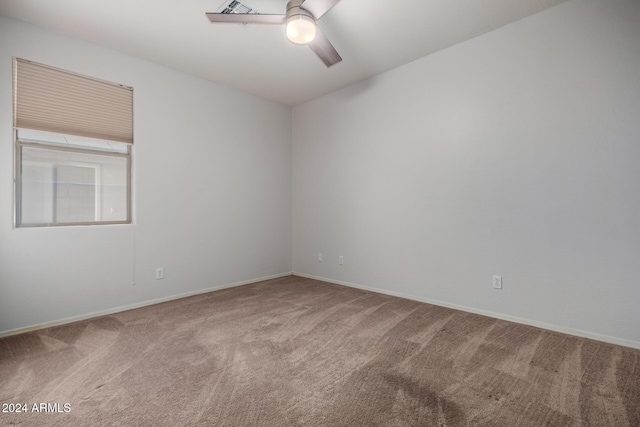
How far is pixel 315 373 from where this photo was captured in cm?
195

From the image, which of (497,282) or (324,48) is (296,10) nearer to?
(324,48)

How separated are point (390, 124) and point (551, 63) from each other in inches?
64.6

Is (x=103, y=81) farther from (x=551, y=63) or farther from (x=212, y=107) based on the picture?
(x=551, y=63)

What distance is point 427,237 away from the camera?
11.2ft

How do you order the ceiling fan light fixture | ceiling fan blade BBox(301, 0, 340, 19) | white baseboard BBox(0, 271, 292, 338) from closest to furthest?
ceiling fan blade BBox(301, 0, 340, 19)
the ceiling fan light fixture
white baseboard BBox(0, 271, 292, 338)

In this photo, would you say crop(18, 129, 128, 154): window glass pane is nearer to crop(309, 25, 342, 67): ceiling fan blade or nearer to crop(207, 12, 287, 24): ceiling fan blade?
crop(207, 12, 287, 24): ceiling fan blade

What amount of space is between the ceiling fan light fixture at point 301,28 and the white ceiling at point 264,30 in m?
0.39

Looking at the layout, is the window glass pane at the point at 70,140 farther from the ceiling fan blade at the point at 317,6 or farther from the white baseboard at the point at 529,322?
the white baseboard at the point at 529,322

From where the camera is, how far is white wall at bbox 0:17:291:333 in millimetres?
2645

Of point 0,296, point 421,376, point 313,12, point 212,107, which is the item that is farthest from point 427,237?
point 0,296

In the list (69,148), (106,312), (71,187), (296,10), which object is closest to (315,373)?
→ (106,312)

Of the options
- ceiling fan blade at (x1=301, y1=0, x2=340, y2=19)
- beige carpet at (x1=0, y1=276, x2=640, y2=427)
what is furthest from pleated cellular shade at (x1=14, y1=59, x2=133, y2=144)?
ceiling fan blade at (x1=301, y1=0, x2=340, y2=19)

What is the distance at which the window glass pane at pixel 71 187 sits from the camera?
276 cm

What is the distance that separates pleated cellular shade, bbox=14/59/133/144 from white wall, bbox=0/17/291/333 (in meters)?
0.08
